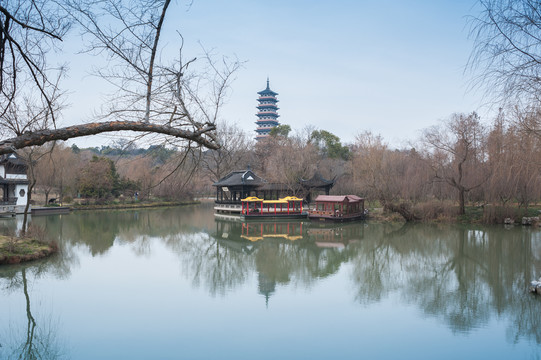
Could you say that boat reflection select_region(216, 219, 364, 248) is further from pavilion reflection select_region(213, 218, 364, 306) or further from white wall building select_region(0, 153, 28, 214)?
white wall building select_region(0, 153, 28, 214)

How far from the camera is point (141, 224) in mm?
17641

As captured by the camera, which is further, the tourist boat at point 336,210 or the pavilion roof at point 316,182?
the pavilion roof at point 316,182

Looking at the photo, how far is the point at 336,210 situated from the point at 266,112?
3688 centimetres

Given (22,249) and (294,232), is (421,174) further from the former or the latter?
(22,249)

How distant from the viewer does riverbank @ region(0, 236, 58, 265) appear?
8.52m

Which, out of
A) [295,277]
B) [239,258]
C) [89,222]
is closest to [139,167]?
[89,222]

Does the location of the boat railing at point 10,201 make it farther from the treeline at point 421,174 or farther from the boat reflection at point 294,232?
the boat reflection at point 294,232

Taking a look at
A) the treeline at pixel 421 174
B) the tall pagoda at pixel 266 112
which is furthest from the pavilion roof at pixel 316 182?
the tall pagoda at pixel 266 112

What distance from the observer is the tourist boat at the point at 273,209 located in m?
19.3

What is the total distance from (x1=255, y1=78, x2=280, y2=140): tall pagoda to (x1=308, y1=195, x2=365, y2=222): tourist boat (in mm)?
35548

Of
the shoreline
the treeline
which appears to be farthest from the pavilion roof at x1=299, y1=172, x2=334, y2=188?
the shoreline

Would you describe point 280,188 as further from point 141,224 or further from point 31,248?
point 31,248

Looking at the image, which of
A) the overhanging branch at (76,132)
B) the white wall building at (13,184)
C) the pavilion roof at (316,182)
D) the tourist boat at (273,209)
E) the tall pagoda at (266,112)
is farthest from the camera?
the tall pagoda at (266,112)

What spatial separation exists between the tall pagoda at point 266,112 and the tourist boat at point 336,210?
35.5 m
